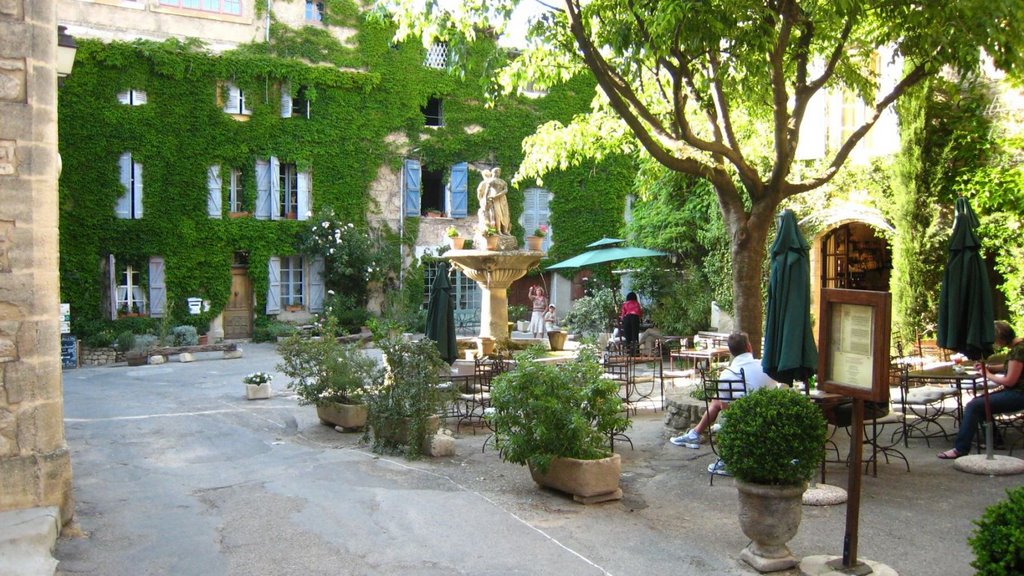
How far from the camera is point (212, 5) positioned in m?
23.3

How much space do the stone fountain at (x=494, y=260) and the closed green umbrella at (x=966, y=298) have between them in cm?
748

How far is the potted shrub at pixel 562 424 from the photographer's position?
22.5 ft

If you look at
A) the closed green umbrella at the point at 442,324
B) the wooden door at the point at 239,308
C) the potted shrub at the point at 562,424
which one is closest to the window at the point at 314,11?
the wooden door at the point at 239,308

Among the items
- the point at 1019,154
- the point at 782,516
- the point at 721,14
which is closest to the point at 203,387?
the point at 721,14

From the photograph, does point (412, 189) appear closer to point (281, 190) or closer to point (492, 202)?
point (281, 190)

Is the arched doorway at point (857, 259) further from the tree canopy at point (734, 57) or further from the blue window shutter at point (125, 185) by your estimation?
the blue window shutter at point (125, 185)

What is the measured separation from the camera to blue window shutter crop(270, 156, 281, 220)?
79.3 ft

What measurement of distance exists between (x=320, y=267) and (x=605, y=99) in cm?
1443

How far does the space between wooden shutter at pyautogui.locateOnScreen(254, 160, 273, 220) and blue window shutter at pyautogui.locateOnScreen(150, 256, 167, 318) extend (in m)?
2.93

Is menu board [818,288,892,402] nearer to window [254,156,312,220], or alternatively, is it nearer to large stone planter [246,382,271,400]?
large stone planter [246,382,271,400]

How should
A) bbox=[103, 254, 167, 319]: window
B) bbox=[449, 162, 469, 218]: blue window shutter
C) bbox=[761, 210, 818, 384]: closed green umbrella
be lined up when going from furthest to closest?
bbox=[449, 162, 469, 218]: blue window shutter
bbox=[103, 254, 167, 319]: window
bbox=[761, 210, 818, 384]: closed green umbrella

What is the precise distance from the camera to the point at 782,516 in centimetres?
528

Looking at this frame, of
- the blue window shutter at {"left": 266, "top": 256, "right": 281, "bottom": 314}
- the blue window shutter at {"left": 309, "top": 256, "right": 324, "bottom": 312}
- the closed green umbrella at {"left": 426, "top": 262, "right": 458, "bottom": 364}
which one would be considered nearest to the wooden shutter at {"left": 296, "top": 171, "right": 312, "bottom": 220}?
the blue window shutter at {"left": 309, "top": 256, "right": 324, "bottom": 312}

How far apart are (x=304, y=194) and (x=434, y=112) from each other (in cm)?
507
